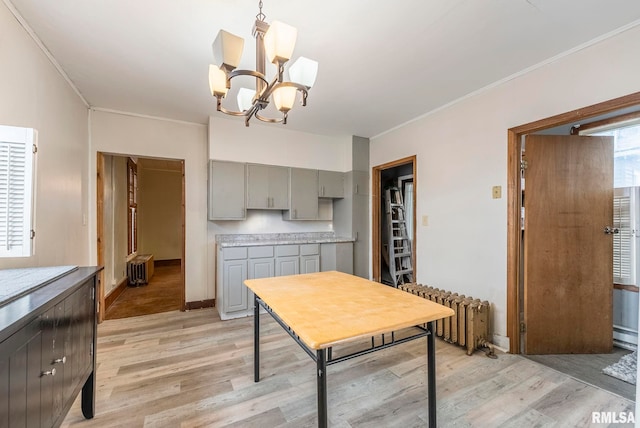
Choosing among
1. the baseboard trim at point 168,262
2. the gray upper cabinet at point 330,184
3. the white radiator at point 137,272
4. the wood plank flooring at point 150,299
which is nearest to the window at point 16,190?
the wood plank flooring at point 150,299

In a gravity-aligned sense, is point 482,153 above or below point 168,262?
above

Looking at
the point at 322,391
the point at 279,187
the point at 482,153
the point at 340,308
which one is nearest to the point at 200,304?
the point at 279,187

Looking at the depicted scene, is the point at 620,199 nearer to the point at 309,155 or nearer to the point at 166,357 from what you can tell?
the point at 309,155

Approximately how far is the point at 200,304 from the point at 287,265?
4.47 ft

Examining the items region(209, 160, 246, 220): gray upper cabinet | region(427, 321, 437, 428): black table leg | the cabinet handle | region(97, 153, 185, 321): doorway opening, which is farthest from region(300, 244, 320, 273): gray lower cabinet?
the cabinet handle

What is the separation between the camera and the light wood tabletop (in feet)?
3.72

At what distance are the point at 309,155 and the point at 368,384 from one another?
3.23 meters

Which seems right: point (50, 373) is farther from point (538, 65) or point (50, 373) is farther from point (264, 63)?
point (538, 65)

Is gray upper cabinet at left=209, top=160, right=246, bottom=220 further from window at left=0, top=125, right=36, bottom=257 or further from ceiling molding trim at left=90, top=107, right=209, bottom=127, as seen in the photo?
window at left=0, top=125, right=36, bottom=257

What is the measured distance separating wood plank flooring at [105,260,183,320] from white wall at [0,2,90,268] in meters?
0.97

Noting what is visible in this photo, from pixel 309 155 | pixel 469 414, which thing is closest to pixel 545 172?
pixel 469 414

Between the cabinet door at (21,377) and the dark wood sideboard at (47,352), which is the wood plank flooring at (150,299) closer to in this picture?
the dark wood sideboard at (47,352)

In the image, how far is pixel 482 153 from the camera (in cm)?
280

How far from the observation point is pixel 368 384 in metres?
2.07
